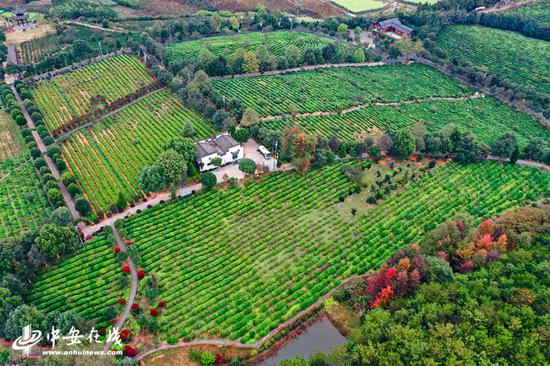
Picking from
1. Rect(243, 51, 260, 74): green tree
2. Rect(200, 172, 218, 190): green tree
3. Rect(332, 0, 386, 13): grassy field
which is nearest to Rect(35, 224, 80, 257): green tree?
Rect(200, 172, 218, 190): green tree

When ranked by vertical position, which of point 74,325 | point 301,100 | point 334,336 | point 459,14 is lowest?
point 334,336

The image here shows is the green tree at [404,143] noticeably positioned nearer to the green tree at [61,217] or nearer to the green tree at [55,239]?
the green tree at [55,239]

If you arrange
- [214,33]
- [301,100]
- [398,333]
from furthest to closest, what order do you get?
[214,33] → [301,100] → [398,333]

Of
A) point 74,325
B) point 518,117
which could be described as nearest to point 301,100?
point 518,117

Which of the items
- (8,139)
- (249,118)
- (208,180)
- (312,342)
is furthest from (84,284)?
(8,139)

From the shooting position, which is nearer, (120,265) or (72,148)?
(120,265)

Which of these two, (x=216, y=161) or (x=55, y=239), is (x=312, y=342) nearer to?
(x=216, y=161)

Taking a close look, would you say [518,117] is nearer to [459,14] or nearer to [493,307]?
[459,14]

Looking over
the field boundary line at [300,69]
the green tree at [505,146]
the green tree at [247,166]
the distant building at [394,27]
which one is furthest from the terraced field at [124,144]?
the distant building at [394,27]
